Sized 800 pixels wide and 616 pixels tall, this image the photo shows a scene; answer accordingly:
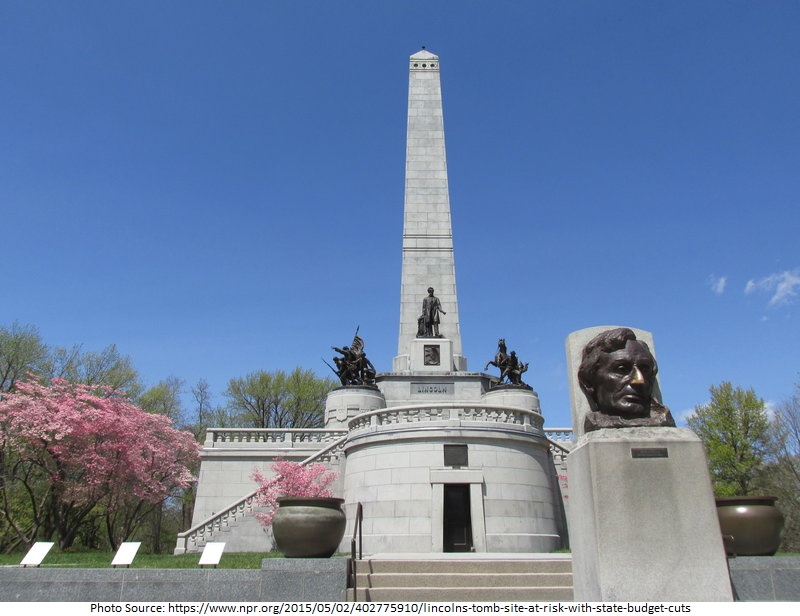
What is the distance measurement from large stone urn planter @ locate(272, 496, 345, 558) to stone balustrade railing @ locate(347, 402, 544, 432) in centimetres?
1005

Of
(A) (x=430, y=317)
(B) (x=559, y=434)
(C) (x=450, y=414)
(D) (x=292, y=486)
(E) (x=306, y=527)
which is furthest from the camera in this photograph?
(A) (x=430, y=317)

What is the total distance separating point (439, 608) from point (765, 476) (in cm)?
3173

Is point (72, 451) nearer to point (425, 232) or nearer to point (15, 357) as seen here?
point (15, 357)

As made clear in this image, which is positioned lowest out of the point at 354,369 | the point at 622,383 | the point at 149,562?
the point at 149,562

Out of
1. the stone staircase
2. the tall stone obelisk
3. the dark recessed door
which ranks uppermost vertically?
the tall stone obelisk

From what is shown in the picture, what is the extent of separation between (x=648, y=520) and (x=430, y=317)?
76.4 ft

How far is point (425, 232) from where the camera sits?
32844 millimetres

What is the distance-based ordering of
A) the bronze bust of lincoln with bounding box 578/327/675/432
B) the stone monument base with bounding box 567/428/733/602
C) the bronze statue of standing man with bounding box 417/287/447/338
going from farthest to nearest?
1. the bronze statue of standing man with bounding box 417/287/447/338
2. the bronze bust of lincoln with bounding box 578/327/675/432
3. the stone monument base with bounding box 567/428/733/602

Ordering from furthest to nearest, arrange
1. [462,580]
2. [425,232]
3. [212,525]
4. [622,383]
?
[425,232]
[212,525]
[462,580]
[622,383]

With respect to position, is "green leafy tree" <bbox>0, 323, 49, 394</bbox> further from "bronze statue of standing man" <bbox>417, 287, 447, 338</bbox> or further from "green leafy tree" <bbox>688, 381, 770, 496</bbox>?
"green leafy tree" <bbox>688, 381, 770, 496</bbox>

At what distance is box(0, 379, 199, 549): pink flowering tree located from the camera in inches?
769

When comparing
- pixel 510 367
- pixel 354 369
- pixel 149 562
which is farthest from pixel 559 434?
pixel 149 562

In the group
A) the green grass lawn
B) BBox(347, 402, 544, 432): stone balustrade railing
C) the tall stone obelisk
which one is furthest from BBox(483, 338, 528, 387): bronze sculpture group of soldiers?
the green grass lawn

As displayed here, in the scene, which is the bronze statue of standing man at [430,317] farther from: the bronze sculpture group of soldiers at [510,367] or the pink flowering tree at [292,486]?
the pink flowering tree at [292,486]
